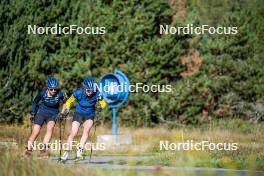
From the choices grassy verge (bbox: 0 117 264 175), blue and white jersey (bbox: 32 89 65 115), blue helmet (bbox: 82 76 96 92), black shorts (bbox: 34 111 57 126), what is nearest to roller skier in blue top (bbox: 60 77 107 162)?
blue helmet (bbox: 82 76 96 92)

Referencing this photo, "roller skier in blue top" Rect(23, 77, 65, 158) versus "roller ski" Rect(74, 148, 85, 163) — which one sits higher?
"roller skier in blue top" Rect(23, 77, 65, 158)

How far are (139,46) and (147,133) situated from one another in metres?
6.22

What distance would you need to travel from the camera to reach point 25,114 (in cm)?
3603

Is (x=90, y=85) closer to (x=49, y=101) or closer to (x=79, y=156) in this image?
(x=49, y=101)

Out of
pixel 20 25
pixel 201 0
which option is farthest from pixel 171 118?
pixel 201 0

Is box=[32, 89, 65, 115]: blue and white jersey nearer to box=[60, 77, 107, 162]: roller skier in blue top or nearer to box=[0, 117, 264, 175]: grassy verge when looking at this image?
box=[60, 77, 107, 162]: roller skier in blue top

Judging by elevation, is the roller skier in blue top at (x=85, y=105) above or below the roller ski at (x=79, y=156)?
above

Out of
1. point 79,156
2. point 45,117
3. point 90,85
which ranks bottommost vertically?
point 79,156

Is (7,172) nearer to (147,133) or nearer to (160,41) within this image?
(147,133)

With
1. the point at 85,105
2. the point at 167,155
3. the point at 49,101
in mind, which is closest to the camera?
the point at 49,101

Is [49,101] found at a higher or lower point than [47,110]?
higher

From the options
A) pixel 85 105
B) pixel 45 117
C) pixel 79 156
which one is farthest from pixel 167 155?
pixel 45 117

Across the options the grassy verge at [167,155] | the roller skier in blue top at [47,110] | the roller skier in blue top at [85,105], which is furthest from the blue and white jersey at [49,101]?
the grassy verge at [167,155]

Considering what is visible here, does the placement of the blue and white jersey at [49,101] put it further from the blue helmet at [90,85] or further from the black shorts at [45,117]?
the blue helmet at [90,85]
